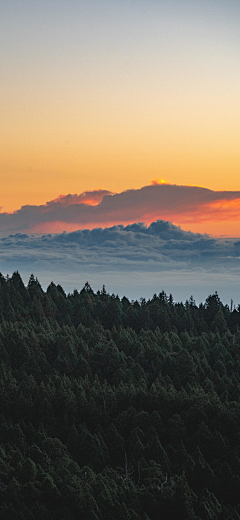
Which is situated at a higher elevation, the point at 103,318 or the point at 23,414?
the point at 103,318

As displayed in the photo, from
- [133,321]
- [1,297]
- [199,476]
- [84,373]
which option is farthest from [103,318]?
[199,476]

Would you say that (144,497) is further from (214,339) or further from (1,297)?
(1,297)

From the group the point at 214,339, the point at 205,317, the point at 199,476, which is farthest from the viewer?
the point at 205,317

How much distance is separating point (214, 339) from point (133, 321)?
28962 millimetres

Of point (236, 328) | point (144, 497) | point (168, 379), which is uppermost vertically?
point (236, 328)

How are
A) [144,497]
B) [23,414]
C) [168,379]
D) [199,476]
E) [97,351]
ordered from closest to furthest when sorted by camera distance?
[144,497] → [199,476] → [23,414] → [168,379] → [97,351]

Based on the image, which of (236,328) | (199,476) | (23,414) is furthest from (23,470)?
(236,328)

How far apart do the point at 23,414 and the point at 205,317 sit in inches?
3433

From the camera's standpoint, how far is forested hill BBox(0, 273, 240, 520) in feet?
195

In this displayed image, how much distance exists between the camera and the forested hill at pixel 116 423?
59.5m

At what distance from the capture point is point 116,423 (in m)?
85.6

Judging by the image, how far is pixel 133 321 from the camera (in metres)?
154

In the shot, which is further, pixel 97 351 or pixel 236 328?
pixel 236 328

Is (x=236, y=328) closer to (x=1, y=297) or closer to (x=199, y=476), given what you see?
(x=1, y=297)
